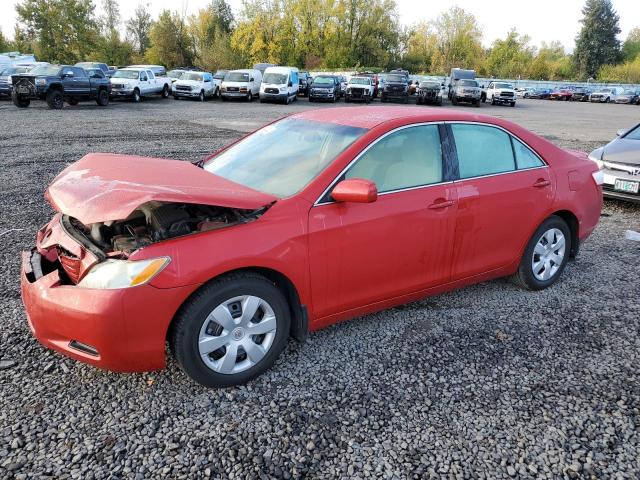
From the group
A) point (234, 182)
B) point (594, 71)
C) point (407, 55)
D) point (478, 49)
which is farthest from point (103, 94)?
point (594, 71)

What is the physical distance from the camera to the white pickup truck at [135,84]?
979 inches

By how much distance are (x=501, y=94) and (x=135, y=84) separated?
2371 centimetres

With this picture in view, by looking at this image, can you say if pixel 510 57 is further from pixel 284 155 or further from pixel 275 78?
pixel 284 155

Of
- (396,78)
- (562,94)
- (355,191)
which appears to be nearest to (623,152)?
(355,191)

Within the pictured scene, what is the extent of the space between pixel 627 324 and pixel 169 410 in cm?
343

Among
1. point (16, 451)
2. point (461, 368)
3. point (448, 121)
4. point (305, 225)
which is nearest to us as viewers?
point (16, 451)

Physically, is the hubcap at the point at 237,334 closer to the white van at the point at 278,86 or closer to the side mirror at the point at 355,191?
the side mirror at the point at 355,191

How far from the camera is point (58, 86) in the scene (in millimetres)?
20203

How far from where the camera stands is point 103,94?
2231 centimetres

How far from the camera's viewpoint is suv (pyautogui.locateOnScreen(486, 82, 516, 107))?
115 ft

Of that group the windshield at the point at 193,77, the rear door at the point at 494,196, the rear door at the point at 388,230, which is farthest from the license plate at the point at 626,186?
the windshield at the point at 193,77

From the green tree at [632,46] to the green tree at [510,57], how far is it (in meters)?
15.4

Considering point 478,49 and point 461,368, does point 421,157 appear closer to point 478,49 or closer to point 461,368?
point 461,368

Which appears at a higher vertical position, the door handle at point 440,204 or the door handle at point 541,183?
the door handle at point 541,183
